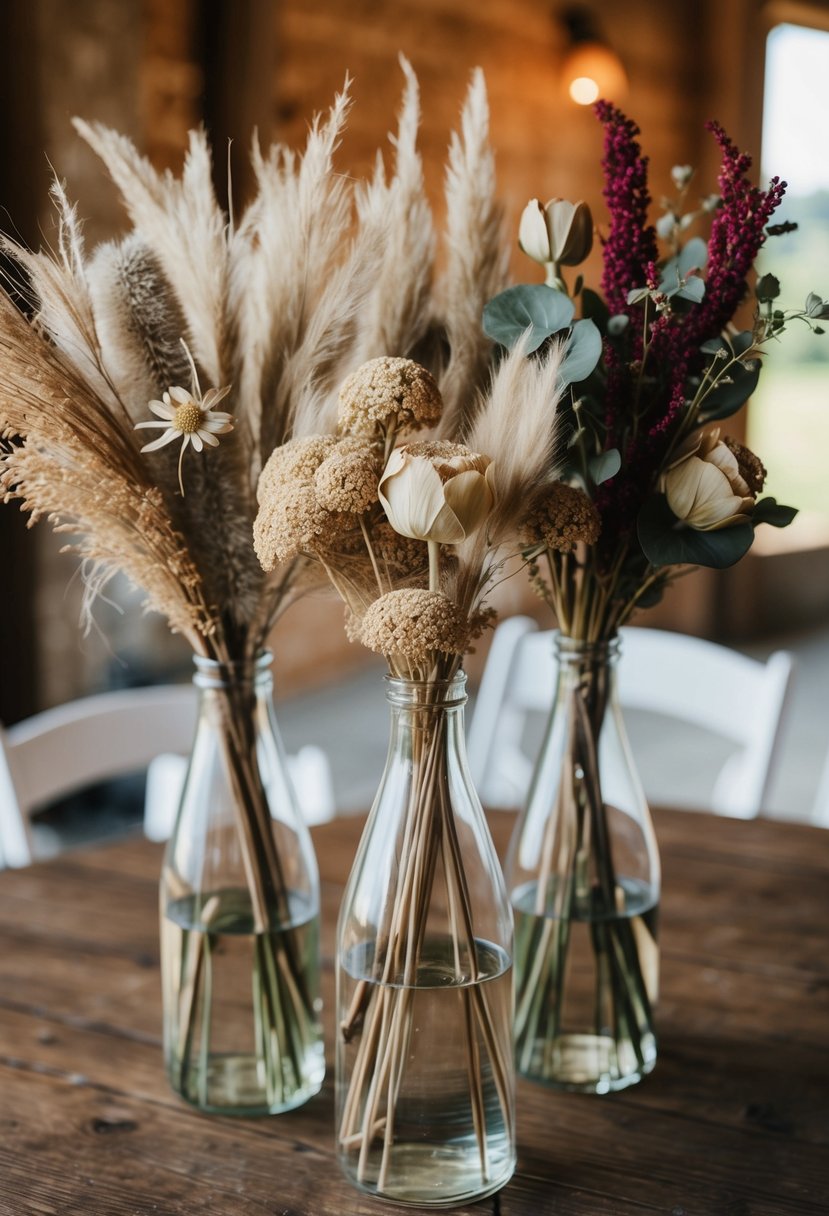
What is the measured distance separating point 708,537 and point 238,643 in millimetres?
307

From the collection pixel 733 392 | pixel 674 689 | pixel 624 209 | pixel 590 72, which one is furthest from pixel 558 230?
pixel 590 72

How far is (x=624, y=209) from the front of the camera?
734mm

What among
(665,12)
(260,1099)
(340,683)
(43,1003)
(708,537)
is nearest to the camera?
(708,537)

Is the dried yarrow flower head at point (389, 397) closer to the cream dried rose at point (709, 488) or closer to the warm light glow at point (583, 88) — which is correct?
the cream dried rose at point (709, 488)

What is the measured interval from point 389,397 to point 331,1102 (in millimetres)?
489

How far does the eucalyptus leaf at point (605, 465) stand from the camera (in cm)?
69

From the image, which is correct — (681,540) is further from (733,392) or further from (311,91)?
(311,91)

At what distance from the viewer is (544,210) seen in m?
0.75

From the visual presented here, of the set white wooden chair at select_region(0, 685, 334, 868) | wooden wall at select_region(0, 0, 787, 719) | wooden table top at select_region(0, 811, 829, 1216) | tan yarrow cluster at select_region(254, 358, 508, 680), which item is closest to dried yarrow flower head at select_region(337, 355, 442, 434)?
tan yarrow cluster at select_region(254, 358, 508, 680)

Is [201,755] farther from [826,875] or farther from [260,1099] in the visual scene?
[826,875]

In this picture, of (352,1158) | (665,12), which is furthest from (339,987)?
(665,12)

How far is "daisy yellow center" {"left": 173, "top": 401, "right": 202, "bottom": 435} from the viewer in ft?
2.14

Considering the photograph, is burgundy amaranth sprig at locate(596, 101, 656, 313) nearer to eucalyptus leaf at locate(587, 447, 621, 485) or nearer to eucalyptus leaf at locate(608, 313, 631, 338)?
eucalyptus leaf at locate(608, 313, 631, 338)

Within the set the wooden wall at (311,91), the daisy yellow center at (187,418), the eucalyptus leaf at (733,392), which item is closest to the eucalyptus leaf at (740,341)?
the eucalyptus leaf at (733,392)
